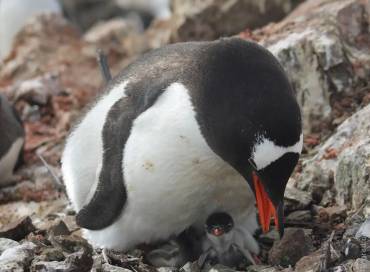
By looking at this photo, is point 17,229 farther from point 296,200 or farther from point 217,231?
point 296,200

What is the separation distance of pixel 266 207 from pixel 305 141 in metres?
2.13

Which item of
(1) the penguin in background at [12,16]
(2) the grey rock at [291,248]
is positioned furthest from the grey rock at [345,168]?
(1) the penguin in background at [12,16]

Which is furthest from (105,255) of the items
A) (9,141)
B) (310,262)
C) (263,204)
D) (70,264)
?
(9,141)

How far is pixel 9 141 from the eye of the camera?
8773mm

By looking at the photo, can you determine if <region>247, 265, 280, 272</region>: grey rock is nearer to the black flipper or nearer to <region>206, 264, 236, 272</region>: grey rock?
<region>206, 264, 236, 272</region>: grey rock

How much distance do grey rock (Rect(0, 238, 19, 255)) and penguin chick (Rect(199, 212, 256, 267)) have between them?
1191 mm

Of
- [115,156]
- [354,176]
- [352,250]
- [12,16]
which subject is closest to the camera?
[352,250]

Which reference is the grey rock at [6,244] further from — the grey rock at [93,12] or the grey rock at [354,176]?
the grey rock at [93,12]

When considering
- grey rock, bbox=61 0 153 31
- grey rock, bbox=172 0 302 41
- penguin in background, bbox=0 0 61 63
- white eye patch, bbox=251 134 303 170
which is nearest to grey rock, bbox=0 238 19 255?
white eye patch, bbox=251 134 303 170

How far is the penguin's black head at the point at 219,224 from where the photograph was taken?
522 centimetres

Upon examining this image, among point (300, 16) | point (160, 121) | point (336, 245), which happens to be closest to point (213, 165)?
point (160, 121)

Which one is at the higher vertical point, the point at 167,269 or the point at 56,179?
the point at 167,269

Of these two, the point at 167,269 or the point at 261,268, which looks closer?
the point at 261,268

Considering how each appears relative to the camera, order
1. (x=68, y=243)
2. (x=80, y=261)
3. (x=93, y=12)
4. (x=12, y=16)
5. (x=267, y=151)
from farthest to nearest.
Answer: (x=93, y=12) → (x=12, y=16) → (x=68, y=243) → (x=80, y=261) → (x=267, y=151)
